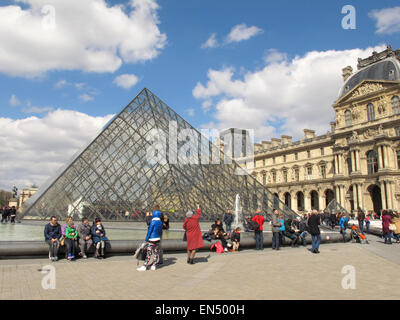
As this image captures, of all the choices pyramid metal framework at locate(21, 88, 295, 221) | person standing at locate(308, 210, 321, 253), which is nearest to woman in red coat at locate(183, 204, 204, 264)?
person standing at locate(308, 210, 321, 253)

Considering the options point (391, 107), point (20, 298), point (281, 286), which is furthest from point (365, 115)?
point (20, 298)

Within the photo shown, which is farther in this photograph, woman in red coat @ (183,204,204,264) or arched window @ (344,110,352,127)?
arched window @ (344,110,352,127)

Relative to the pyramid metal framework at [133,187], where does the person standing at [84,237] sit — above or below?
below

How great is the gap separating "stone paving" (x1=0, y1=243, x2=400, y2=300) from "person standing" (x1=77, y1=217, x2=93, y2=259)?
0.39 metres

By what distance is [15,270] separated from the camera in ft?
19.2

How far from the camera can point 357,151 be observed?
127 ft

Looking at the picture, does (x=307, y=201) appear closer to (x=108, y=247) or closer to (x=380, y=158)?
(x=380, y=158)

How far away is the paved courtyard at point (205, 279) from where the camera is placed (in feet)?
14.1

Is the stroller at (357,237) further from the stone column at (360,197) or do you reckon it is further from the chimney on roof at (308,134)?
the chimney on roof at (308,134)

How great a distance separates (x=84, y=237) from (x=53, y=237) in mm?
697

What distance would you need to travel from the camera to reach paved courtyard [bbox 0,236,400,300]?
4305 mm

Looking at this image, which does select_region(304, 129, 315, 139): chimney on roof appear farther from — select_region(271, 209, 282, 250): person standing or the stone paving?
the stone paving

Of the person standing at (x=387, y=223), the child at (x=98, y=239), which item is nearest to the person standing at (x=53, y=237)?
the child at (x=98, y=239)
